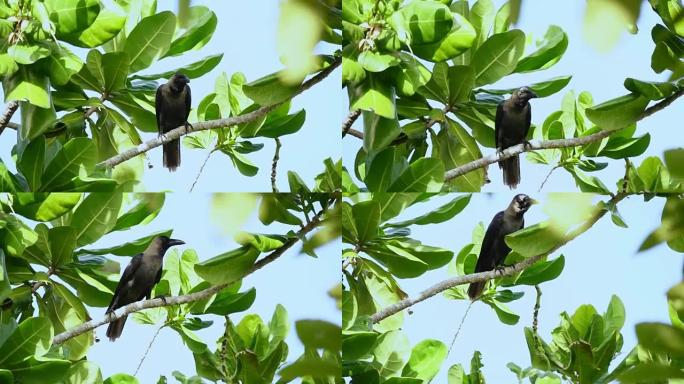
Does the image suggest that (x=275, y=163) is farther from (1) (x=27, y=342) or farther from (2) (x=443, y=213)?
(1) (x=27, y=342)

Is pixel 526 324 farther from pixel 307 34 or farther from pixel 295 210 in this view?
pixel 307 34

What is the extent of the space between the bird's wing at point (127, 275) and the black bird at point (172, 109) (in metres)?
0.27

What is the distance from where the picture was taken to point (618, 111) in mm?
2326

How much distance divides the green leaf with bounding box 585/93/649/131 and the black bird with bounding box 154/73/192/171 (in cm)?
110

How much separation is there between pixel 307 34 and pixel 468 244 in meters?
2.02

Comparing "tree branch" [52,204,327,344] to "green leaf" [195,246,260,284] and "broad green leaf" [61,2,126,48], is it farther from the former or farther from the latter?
"broad green leaf" [61,2,126,48]

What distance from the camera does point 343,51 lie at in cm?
233

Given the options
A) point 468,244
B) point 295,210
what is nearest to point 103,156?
point 295,210

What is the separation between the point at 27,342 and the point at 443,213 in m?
1.18

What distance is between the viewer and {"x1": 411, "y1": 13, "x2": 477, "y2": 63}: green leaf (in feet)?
7.35

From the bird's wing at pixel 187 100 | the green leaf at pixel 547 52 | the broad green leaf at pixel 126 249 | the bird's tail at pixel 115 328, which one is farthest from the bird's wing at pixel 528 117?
the bird's tail at pixel 115 328

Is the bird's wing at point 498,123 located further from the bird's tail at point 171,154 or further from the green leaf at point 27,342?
the green leaf at point 27,342

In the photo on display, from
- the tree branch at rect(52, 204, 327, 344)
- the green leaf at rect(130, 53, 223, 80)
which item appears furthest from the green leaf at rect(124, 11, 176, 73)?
the tree branch at rect(52, 204, 327, 344)

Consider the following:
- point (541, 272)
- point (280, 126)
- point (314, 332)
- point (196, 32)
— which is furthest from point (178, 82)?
point (314, 332)
